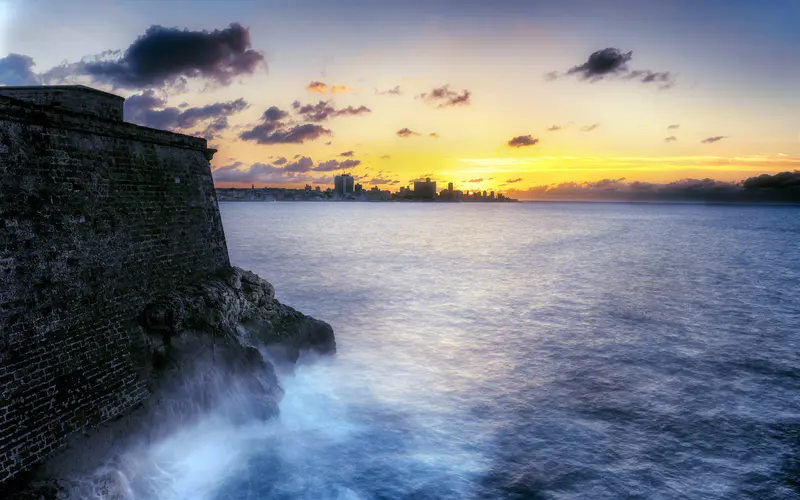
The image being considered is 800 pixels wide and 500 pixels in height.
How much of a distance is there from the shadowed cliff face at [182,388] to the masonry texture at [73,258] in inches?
13.1

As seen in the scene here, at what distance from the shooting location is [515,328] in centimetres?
2511

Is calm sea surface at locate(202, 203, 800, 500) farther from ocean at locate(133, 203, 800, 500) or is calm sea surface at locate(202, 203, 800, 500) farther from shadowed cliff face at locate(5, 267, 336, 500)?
shadowed cliff face at locate(5, 267, 336, 500)

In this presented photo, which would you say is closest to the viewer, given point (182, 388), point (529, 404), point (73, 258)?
point (73, 258)

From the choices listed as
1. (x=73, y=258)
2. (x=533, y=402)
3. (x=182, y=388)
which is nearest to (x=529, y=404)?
(x=533, y=402)

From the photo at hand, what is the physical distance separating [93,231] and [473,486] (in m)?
10.2

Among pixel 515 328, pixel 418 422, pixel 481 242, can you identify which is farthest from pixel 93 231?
pixel 481 242

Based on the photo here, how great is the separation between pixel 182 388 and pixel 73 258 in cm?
376

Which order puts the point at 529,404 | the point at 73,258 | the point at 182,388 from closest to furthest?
the point at 73,258 < the point at 182,388 < the point at 529,404

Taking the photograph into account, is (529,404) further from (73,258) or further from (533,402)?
(73,258)

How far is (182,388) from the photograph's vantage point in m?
11.0

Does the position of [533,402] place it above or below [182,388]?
below

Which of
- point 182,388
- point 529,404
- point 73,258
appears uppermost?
point 73,258

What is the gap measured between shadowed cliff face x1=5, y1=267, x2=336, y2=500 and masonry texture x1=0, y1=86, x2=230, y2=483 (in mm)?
332

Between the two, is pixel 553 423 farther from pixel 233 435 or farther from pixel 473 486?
pixel 233 435
